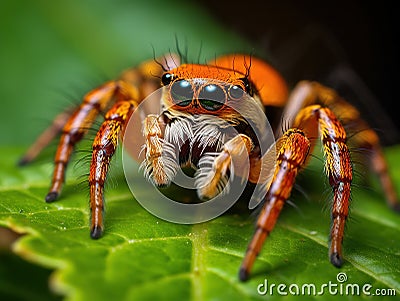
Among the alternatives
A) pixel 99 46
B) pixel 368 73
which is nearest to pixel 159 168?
pixel 99 46

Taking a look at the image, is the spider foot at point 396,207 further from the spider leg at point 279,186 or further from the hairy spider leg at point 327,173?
the spider leg at point 279,186

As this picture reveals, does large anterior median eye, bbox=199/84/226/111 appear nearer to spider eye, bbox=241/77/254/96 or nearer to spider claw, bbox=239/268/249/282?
spider eye, bbox=241/77/254/96

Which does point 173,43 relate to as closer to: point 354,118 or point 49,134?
point 49,134

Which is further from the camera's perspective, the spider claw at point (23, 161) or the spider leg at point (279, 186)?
the spider claw at point (23, 161)

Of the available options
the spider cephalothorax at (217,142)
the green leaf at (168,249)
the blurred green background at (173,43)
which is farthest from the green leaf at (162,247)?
the blurred green background at (173,43)

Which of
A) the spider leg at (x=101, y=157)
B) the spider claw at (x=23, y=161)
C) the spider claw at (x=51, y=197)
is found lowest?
the spider claw at (x=23, y=161)

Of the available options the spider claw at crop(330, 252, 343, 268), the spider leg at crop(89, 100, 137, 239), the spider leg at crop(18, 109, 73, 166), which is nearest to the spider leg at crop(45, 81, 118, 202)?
the spider leg at crop(89, 100, 137, 239)

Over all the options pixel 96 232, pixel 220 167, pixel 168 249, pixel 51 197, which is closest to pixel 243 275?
pixel 168 249
